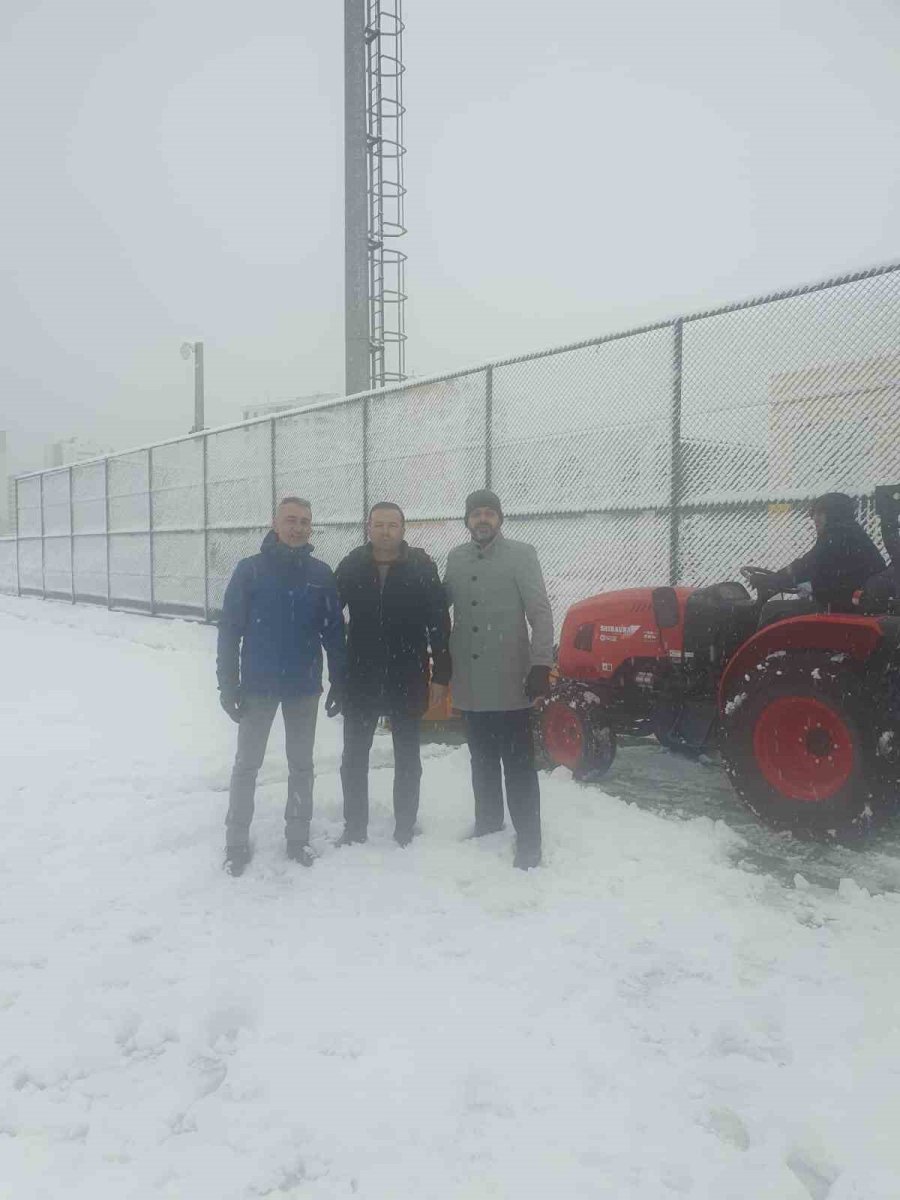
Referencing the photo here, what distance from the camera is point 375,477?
9.12 metres

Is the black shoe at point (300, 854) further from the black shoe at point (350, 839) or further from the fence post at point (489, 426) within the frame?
the fence post at point (489, 426)

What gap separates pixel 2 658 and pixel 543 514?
7.46m

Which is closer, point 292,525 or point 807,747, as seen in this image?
point 807,747

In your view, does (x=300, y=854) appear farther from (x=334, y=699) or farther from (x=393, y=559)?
(x=393, y=559)

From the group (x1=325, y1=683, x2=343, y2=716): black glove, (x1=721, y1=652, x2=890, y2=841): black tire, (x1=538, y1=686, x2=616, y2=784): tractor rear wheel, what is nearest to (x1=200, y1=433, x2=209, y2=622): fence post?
(x1=538, y1=686, x2=616, y2=784): tractor rear wheel

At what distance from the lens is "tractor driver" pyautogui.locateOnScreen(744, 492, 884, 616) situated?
4.13 m

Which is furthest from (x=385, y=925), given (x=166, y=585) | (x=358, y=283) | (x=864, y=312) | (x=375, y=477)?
(x=358, y=283)

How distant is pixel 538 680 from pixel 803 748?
1286 mm

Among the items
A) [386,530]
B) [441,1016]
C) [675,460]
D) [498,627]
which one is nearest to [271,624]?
[386,530]

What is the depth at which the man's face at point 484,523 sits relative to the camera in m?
4.01

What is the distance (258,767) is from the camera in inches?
155

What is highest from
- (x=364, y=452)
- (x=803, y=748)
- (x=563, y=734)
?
(x=364, y=452)

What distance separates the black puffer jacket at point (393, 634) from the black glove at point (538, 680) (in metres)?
0.46

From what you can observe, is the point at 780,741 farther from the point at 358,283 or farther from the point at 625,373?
the point at 358,283
